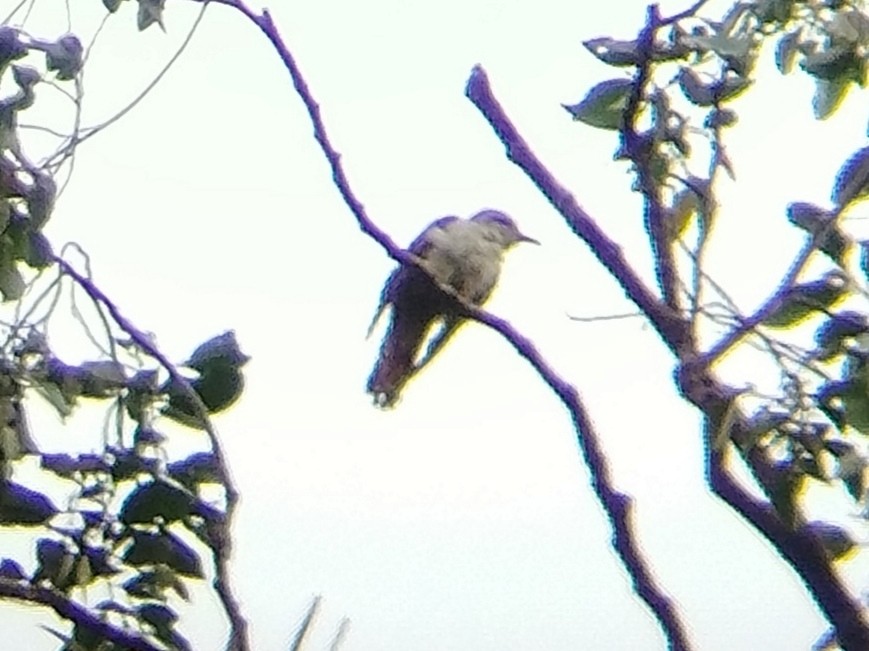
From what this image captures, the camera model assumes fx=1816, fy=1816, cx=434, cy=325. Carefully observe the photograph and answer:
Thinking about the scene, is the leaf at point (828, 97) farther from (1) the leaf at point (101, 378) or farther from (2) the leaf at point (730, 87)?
(1) the leaf at point (101, 378)

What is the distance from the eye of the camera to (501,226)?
536 cm

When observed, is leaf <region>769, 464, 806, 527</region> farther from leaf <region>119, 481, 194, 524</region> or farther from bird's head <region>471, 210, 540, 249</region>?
bird's head <region>471, 210, 540, 249</region>

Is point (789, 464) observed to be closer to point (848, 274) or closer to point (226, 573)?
point (848, 274)

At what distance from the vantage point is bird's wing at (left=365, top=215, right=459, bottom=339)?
4602 millimetres

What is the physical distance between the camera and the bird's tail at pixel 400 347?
4.50 m

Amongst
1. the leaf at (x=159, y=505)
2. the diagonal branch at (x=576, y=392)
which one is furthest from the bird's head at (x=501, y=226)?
the leaf at (x=159, y=505)

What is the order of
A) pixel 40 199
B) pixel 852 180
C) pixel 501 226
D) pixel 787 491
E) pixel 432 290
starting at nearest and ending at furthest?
pixel 787 491
pixel 852 180
pixel 40 199
pixel 432 290
pixel 501 226

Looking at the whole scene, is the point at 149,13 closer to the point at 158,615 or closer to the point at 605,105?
the point at 605,105

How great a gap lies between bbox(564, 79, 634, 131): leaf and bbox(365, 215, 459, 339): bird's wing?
8.41 feet

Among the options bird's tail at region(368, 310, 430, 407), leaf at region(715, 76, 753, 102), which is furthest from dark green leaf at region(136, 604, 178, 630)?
bird's tail at region(368, 310, 430, 407)

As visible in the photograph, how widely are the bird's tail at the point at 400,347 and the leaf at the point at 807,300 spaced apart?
2.77 m

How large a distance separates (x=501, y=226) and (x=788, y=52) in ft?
11.2

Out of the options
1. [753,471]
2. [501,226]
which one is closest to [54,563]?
[753,471]

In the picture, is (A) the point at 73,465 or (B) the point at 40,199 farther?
(B) the point at 40,199
